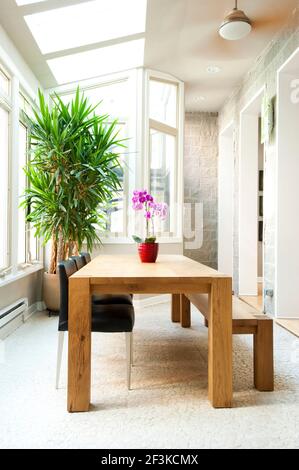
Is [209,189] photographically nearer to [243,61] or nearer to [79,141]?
[243,61]

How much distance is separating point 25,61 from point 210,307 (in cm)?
339

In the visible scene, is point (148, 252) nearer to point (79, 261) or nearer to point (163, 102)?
point (79, 261)

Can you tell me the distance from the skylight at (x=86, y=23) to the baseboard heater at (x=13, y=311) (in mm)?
2497

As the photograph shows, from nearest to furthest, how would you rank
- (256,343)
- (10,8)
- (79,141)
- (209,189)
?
1. (256,343)
2. (10,8)
3. (79,141)
4. (209,189)

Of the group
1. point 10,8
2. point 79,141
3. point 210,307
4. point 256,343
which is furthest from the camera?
point 79,141

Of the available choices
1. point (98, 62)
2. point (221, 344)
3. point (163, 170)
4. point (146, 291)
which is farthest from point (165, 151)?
point (221, 344)

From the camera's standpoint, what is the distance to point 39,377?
2406 millimetres

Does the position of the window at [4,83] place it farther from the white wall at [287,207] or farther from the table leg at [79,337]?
the white wall at [287,207]

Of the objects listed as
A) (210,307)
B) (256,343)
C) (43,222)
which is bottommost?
(256,343)

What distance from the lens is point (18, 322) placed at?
364 cm

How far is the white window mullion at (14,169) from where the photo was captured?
3623mm

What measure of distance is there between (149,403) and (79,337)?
1.73 ft
